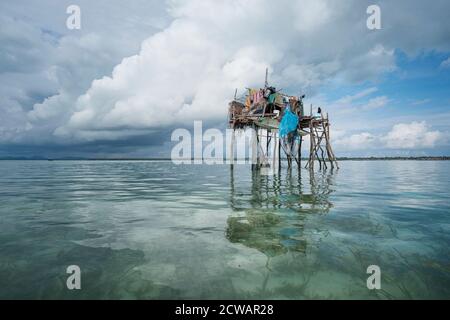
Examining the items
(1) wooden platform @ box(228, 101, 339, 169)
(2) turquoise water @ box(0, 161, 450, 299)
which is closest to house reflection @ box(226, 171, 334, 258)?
(2) turquoise water @ box(0, 161, 450, 299)

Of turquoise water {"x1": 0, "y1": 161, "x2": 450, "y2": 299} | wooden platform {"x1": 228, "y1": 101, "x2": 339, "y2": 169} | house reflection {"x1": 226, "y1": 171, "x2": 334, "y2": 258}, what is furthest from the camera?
wooden platform {"x1": 228, "y1": 101, "x2": 339, "y2": 169}

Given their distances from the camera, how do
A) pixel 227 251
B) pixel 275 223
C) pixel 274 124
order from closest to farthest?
pixel 227 251
pixel 275 223
pixel 274 124

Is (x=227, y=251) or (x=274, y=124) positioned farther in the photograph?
(x=274, y=124)

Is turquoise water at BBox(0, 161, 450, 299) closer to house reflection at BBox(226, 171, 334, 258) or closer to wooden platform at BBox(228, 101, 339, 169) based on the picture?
house reflection at BBox(226, 171, 334, 258)

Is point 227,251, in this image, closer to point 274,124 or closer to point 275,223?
point 275,223

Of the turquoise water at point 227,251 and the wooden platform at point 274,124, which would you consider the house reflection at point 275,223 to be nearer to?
the turquoise water at point 227,251

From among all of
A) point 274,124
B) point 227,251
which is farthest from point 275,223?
point 274,124

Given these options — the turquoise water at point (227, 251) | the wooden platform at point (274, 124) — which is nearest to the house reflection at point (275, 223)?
the turquoise water at point (227, 251)

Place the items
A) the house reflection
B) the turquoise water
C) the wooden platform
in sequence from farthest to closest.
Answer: the wooden platform
the house reflection
the turquoise water

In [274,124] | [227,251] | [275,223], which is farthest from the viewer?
[274,124]

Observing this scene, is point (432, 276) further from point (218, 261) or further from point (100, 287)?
point (100, 287)

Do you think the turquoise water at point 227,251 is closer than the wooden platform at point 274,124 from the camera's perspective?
Yes
